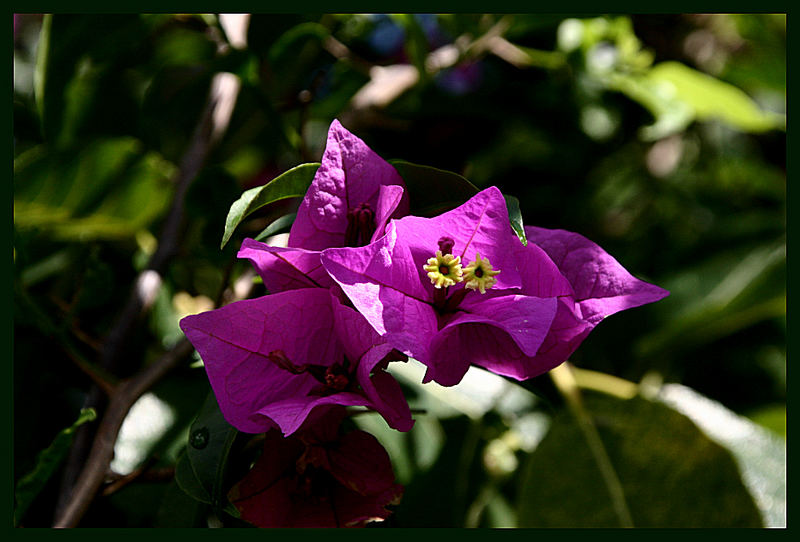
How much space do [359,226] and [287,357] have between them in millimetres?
105

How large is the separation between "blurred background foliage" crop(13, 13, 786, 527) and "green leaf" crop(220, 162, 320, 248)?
151 millimetres

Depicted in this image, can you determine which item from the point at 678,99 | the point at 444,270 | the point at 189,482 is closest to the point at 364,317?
the point at 444,270

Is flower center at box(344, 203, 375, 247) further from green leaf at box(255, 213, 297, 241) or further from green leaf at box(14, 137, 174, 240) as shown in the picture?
green leaf at box(14, 137, 174, 240)

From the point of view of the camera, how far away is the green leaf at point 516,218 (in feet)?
1.38

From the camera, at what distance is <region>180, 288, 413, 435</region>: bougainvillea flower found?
1.46ft

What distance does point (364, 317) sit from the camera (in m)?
0.43

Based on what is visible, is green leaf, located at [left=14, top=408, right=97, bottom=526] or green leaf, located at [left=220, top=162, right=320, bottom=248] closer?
green leaf, located at [left=220, top=162, right=320, bottom=248]

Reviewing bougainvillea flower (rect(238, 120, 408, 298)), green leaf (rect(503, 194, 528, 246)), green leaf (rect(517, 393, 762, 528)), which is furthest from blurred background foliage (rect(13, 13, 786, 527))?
green leaf (rect(503, 194, 528, 246))

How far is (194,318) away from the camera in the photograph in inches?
17.8

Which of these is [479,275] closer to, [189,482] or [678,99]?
[189,482]

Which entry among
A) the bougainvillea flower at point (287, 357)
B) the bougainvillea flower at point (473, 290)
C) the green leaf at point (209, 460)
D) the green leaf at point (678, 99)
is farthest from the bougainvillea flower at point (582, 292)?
the green leaf at point (678, 99)

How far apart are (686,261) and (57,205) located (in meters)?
1.01

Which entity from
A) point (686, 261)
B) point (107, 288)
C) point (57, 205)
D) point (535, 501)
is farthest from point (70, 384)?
point (686, 261)

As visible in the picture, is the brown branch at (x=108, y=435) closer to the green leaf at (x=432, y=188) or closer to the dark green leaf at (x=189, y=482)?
the dark green leaf at (x=189, y=482)
